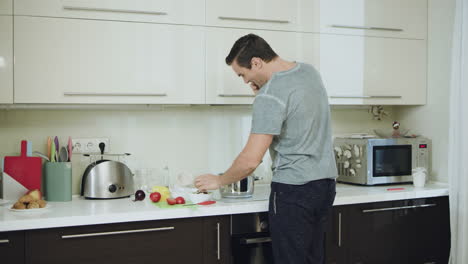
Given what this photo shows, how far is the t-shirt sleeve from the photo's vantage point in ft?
6.34

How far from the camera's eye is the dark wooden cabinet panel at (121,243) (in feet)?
6.46

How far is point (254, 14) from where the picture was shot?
8.43 ft

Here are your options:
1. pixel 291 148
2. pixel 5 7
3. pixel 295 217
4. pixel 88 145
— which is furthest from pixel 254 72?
pixel 5 7

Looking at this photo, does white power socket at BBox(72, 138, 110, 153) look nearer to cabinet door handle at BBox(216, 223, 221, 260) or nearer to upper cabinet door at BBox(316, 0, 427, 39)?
cabinet door handle at BBox(216, 223, 221, 260)

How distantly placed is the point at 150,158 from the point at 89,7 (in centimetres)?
88

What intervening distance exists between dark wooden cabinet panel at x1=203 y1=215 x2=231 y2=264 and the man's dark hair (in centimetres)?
72

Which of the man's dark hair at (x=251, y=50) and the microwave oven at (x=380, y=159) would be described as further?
the microwave oven at (x=380, y=159)

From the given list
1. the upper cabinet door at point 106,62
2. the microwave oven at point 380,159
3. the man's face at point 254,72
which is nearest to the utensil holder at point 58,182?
the upper cabinet door at point 106,62

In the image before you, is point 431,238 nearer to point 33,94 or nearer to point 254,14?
point 254,14

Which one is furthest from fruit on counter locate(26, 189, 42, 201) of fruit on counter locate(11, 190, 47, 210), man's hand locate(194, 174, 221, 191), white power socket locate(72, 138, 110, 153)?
man's hand locate(194, 174, 221, 191)

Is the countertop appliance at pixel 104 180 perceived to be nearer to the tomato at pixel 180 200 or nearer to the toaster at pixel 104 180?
the toaster at pixel 104 180

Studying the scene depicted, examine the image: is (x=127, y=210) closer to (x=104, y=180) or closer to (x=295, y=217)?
(x=104, y=180)

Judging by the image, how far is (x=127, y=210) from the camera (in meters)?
2.11

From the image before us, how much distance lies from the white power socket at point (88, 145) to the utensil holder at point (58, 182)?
192 mm
